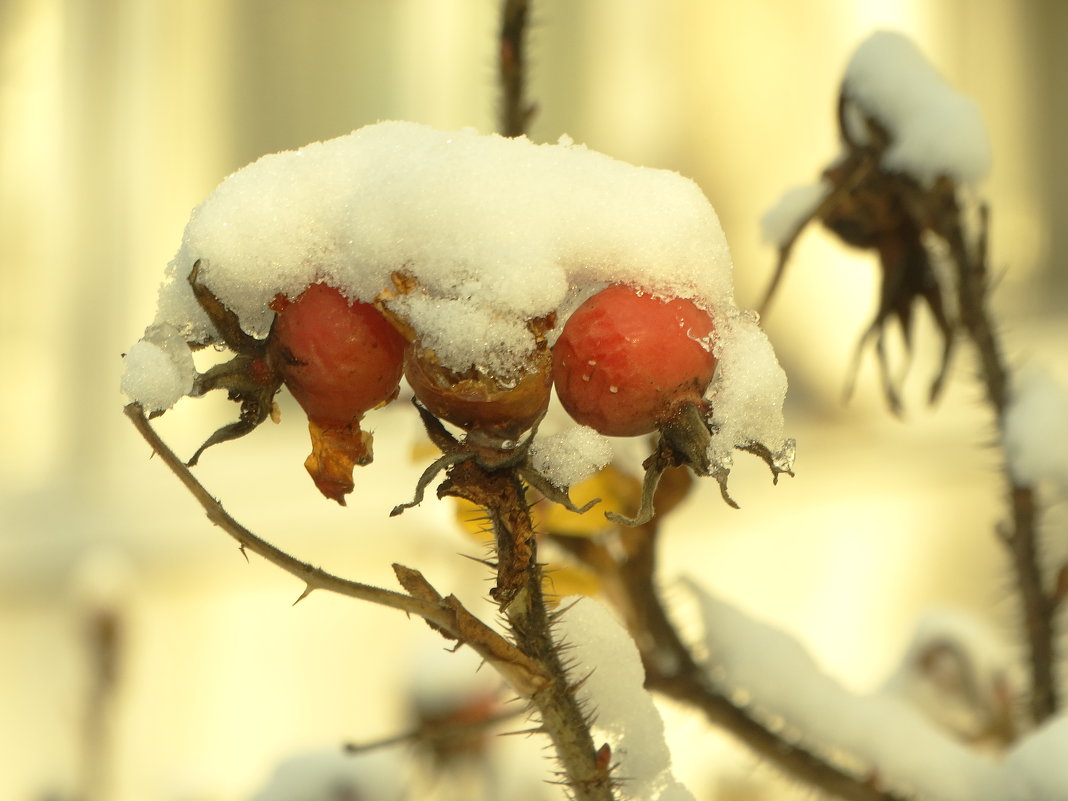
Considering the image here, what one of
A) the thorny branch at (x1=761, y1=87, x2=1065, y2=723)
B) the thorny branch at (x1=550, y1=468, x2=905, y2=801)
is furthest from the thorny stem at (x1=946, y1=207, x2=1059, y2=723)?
the thorny branch at (x1=550, y1=468, x2=905, y2=801)

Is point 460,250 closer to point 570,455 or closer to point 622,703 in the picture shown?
point 570,455

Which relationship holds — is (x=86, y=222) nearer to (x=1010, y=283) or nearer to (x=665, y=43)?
(x=665, y=43)

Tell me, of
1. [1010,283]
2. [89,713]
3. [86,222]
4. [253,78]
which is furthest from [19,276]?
[1010,283]

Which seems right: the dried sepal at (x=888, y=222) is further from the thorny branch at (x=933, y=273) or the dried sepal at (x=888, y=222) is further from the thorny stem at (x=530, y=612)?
the thorny stem at (x=530, y=612)

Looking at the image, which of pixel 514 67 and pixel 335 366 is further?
pixel 514 67

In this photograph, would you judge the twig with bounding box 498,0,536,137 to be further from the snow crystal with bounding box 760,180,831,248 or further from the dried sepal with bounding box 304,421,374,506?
the dried sepal with bounding box 304,421,374,506

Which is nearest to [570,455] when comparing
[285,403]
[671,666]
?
[671,666]
